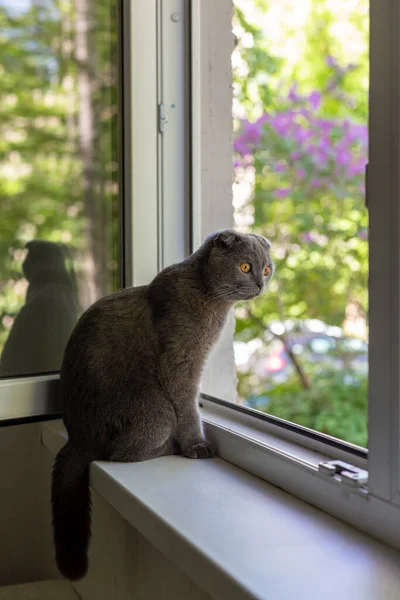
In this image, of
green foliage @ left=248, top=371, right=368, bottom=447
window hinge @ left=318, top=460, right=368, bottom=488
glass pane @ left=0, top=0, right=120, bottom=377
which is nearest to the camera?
window hinge @ left=318, top=460, right=368, bottom=488

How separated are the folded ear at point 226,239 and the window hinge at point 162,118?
44cm

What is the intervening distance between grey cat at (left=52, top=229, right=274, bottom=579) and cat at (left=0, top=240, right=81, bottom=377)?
0.28 m

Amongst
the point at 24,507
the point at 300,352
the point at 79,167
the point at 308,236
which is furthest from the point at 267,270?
the point at 300,352

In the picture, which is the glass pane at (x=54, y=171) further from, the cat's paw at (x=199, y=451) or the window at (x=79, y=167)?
the cat's paw at (x=199, y=451)

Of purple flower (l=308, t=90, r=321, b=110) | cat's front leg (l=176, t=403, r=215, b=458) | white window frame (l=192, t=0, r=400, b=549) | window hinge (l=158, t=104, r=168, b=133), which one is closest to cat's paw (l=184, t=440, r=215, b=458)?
cat's front leg (l=176, t=403, r=215, b=458)

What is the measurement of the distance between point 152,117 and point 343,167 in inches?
56.6

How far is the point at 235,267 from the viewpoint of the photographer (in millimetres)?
1250

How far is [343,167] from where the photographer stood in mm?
2795

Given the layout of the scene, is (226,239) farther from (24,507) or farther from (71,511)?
(24,507)

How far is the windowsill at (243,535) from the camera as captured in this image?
0.77 meters

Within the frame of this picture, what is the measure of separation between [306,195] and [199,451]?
185cm

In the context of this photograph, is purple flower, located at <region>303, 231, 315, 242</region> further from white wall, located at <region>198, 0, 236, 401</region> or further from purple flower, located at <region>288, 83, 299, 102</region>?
white wall, located at <region>198, 0, 236, 401</region>

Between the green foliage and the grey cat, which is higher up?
the grey cat

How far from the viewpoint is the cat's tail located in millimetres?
1211
